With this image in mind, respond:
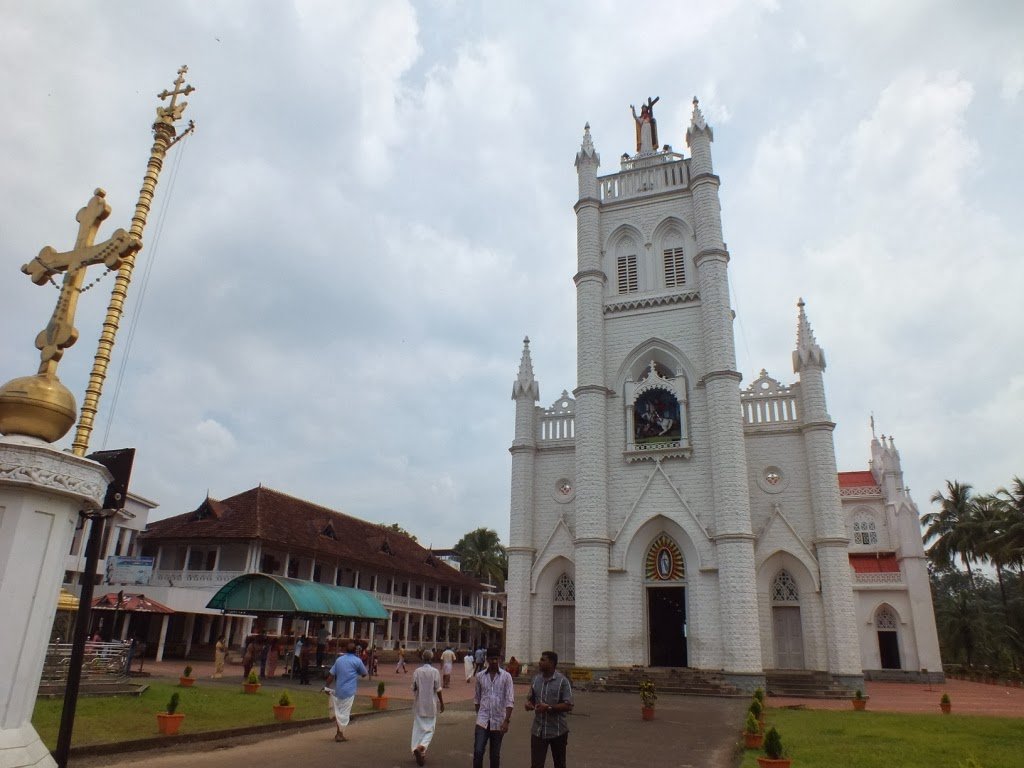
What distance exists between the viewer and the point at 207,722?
11461 mm

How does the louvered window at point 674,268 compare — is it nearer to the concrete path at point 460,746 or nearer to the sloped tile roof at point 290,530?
the concrete path at point 460,746

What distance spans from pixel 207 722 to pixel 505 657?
60.2 feet

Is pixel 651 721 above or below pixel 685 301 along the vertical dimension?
below

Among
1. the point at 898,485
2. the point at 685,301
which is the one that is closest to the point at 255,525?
the point at 685,301

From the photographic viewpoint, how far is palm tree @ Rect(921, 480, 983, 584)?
42500 millimetres

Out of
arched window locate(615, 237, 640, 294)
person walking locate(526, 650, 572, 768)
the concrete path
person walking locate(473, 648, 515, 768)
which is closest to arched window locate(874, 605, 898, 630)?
arched window locate(615, 237, 640, 294)

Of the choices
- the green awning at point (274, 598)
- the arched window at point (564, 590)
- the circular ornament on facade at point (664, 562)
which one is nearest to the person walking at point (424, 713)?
the green awning at point (274, 598)

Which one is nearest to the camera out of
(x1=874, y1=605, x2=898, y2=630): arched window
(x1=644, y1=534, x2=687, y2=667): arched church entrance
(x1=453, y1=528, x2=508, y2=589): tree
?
(x1=644, y1=534, x2=687, y2=667): arched church entrance

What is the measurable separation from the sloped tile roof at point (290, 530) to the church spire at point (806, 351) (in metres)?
22.8

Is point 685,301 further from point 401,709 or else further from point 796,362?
point 401,709

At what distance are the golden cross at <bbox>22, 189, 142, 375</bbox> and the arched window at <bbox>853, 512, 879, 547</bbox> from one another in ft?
131

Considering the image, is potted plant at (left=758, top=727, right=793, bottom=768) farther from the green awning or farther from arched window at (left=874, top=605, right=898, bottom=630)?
arched window at (left=874, top=605, right=898, bottom=630)

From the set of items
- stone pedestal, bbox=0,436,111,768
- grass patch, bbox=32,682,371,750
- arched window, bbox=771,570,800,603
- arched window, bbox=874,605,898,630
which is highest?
arched window, bbox=771,570,800,603

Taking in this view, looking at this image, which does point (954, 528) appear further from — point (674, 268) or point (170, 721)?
point (170, 721)
